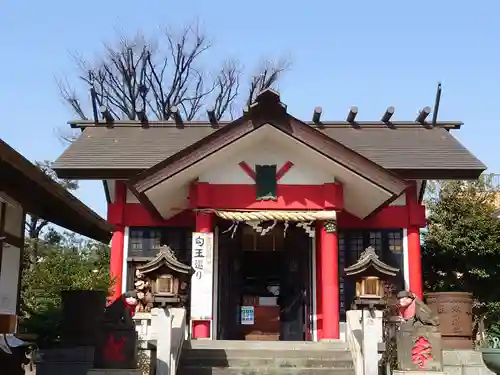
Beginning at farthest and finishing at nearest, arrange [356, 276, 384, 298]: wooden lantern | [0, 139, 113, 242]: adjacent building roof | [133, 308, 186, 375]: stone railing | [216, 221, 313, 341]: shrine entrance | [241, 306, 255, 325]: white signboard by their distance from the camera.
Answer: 1. [241, 306, 255, 325]: white signboard
2. [216, 221, 313, 341]: shrine entrance
3. [356, 276, 384, 298]: wooden lantern
4. [133, 308, 186, 375]: stone railing
5. [0, 139, 113, 242]: adjacent building roof

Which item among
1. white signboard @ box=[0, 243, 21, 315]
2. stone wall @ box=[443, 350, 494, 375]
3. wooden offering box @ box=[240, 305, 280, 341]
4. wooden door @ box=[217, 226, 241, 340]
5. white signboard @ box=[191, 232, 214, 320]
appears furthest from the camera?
wooden offering box @ box=[240, 305, 280, 341]

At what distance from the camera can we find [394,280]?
15484mm

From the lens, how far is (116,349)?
30.5 ft

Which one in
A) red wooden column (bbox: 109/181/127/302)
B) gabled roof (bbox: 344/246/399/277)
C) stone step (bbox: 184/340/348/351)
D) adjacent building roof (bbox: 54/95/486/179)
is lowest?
stone step (bbox: 184/340/348/351)

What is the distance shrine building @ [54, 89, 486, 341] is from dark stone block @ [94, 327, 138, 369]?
7.40 ft

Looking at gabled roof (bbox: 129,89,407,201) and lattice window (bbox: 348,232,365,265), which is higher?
gabled roof (bbox: 129,89,407,201)

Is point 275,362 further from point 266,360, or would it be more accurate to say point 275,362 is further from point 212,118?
point 212,118

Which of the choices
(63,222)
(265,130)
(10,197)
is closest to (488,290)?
(265,130)

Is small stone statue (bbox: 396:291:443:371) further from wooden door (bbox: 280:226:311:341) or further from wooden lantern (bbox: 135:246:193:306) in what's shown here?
wooden door (bbox: 280:226:311:341)

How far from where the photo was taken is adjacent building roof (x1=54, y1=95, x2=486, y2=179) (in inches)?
614

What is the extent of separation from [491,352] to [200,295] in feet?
21.5

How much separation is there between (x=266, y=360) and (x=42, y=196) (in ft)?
16.3

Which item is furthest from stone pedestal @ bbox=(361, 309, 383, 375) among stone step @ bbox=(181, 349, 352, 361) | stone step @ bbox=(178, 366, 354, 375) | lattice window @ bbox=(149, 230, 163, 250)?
lattice window @ bbox=(149, 230, 163, 250)

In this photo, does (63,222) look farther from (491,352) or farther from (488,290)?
(488,290)
